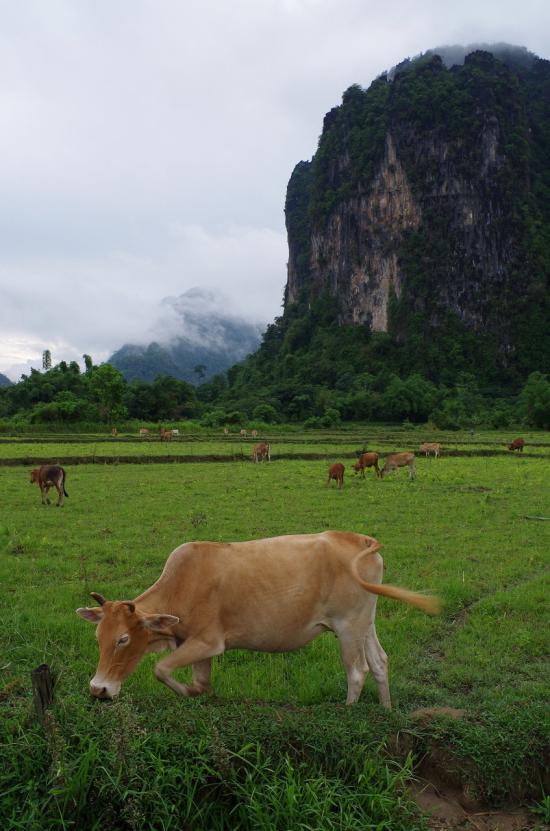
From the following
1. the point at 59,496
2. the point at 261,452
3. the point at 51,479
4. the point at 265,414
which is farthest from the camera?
the point at 265,414

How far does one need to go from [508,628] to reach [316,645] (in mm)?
2283

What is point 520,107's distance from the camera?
11162cm

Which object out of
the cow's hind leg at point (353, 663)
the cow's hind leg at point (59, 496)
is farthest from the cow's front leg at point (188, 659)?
the cow's hind leg at point (59, 496)

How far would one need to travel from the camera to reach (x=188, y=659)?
194 inches

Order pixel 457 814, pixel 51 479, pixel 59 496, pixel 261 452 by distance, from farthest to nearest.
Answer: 1. pixel 261 452
2. pixel 51 479
3. pixel 59 496
4. pixel 457 814

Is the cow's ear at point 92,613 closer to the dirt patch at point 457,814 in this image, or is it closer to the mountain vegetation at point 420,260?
the dirt patch at point 457,814

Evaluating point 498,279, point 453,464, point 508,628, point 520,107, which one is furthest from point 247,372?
point 508,628

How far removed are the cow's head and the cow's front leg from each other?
21 cm

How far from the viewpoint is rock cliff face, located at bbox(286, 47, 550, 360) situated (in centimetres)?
10106

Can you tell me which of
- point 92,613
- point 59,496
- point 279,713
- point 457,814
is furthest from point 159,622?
point 59,496

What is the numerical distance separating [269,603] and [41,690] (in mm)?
1874

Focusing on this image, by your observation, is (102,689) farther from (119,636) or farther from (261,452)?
(261,452)

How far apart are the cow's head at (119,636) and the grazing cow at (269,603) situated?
0.43ft

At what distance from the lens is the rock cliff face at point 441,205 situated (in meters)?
101
